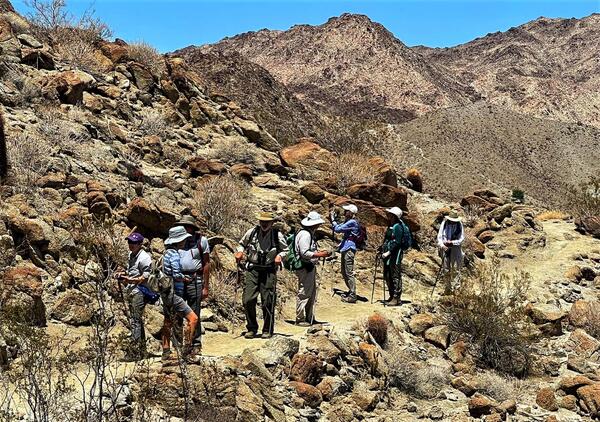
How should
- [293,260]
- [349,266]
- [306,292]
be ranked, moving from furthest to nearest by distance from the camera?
[349,266] < [306,292] < [293,260]

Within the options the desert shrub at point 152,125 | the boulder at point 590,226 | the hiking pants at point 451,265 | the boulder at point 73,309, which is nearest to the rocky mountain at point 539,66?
the boulder at point 590,226

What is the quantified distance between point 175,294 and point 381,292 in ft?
16.2

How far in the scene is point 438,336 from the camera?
8.05 meters

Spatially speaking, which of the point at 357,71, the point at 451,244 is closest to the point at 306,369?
the point at 451,244

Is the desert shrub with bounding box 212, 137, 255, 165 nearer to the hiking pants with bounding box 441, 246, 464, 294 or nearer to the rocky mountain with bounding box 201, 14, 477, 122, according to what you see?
the hiking pants with bounding box 441, 246, 464, 294

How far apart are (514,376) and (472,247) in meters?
5.13

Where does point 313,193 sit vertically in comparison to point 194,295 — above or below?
above

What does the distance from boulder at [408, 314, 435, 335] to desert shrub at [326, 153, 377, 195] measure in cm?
491

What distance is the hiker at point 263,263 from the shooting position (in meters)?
6.82

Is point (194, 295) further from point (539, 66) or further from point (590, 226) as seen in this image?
point (539, 66)

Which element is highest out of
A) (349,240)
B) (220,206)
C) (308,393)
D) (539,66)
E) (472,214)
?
(539,66)

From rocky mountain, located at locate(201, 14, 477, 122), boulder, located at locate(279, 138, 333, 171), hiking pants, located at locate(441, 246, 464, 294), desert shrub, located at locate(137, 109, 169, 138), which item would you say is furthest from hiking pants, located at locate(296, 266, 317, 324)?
rocky mountain, located at locate(201, 14, 477, 122)

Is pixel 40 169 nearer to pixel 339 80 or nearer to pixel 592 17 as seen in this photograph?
pixel 339 80

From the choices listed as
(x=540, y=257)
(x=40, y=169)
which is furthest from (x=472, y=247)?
(x=40, y=169)
